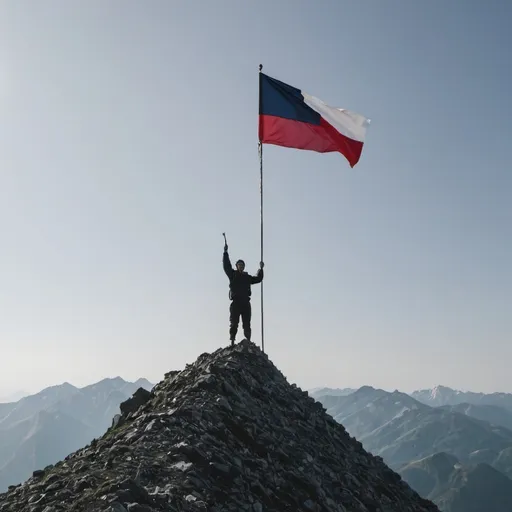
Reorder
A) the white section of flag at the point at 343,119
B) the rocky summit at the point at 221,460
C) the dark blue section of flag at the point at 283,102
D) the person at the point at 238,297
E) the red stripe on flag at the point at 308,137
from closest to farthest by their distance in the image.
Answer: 1. the rocky summit at the point at 221,460
2. the person at the point at 238,297
3. the red stripe on flag at the point at 308,137
4. the dark blue section of flag at the point at 283,102
5. the white section of flag at the point at 343,119

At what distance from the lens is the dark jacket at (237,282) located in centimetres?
2164

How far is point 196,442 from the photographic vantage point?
12.1 meters

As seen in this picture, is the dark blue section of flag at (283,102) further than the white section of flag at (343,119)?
No

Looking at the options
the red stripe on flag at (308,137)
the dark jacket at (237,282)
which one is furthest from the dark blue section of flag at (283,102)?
Result: the dark jacket at (237,282)

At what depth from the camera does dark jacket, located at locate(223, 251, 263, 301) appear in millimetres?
21641

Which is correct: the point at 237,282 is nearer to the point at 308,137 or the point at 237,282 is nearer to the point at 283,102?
the point at 308,137

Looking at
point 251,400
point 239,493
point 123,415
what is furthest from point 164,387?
point 239,493

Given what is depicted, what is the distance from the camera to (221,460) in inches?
466

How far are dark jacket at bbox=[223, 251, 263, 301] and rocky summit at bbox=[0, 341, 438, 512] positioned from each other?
2740 mm

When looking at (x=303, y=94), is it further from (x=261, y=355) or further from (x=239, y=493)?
(x=239, y=493)

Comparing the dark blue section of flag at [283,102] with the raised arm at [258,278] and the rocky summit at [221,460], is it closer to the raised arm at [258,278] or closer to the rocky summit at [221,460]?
the raised arm at [258,278]

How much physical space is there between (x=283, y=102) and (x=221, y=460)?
18596 mm

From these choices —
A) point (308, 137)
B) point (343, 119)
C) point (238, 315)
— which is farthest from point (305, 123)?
point (238, 315)

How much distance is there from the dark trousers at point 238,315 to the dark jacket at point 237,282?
235 mm
